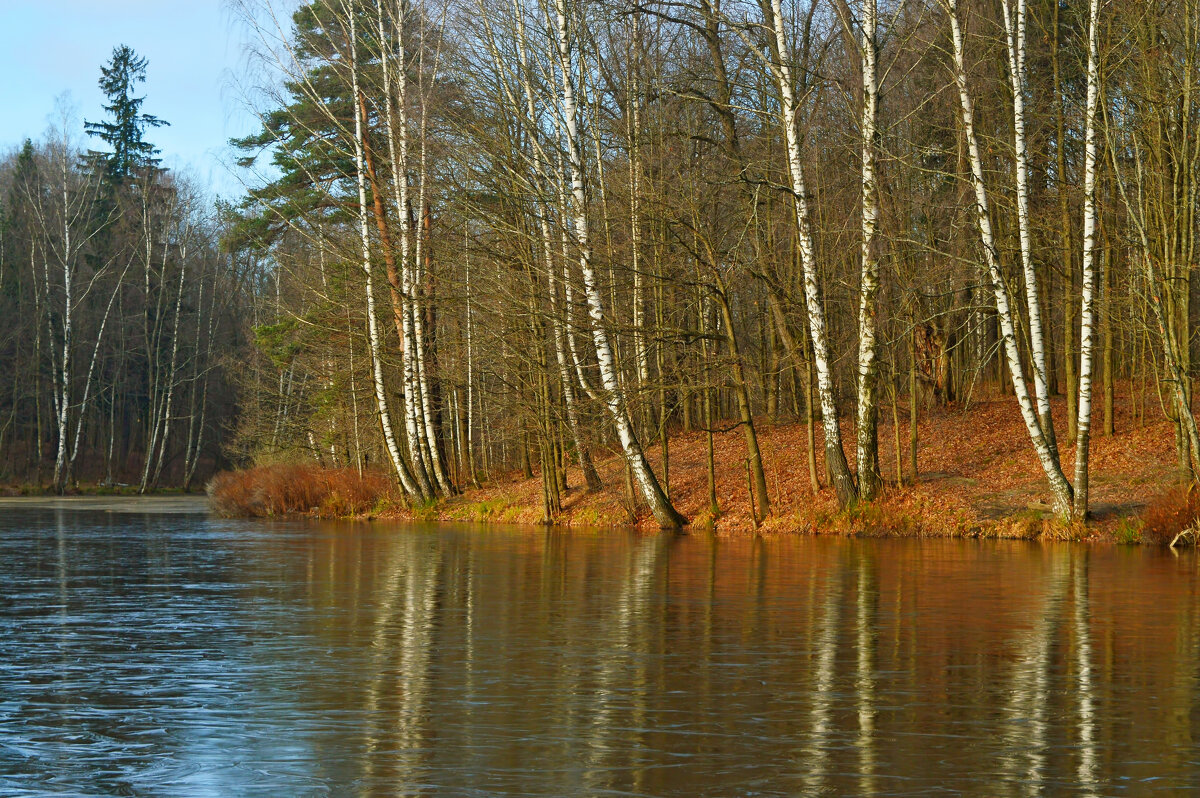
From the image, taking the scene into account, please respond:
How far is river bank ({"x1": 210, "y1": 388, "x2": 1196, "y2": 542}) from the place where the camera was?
2342 centimetres

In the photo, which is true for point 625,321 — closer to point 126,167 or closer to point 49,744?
point 49,744

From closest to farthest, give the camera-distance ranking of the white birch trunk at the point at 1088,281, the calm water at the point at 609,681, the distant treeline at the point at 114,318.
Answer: the calm water at the point at 609,681, the white birch trunk at the point at 1088,281, the distant treeline at the point at 114,318

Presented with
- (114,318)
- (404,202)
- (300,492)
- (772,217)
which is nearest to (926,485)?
(772,217)

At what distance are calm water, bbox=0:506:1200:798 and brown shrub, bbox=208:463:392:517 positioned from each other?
19.9 metres

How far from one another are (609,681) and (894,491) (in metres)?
17.8

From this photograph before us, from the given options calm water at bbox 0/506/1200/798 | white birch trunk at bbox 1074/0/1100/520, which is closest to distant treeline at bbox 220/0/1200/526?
white birch trunk at bbox 1074/0/1100/520

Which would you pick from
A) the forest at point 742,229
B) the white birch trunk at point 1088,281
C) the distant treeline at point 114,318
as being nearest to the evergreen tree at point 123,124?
the distant treeline at point 114,318

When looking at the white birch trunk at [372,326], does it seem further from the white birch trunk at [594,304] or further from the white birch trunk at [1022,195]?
the white birch trunk at [1022,195]

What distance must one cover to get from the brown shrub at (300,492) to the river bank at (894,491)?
1.8 inches

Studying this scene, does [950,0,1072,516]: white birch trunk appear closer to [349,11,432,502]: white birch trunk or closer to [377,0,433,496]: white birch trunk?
[377,0,433,496]: white birch trunk

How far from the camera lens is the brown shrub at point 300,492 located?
3828 cm

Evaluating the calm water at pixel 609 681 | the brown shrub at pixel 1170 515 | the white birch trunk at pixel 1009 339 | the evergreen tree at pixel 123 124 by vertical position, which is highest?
the evergreen tree at pixel 123 124

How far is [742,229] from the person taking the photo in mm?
29875

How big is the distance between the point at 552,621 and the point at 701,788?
6422mm
